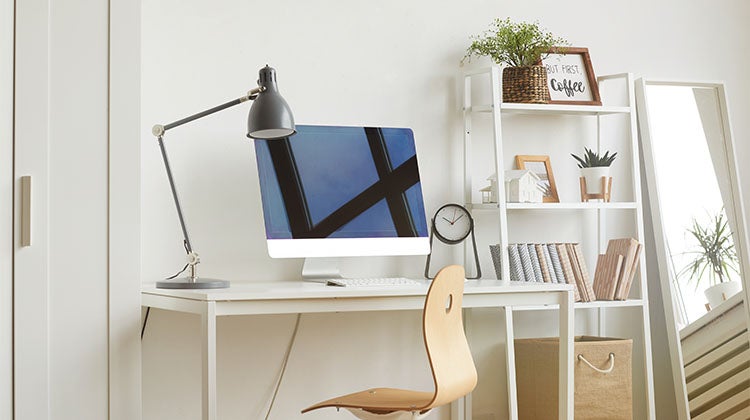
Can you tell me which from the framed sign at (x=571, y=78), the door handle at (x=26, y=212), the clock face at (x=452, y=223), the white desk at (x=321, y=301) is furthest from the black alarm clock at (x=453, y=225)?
the door handle at (x=26, y=212)

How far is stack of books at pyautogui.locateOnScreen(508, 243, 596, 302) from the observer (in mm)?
3371

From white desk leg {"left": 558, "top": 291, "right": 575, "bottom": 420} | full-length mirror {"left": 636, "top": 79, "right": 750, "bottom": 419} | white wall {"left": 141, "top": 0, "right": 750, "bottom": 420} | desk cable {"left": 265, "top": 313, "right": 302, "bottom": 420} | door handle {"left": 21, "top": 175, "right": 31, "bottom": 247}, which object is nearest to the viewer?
door handle {"left": 21, "top": 175, "right": 31, "bottom": 247}

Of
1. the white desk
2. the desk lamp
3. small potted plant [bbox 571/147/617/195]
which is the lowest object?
the white desk

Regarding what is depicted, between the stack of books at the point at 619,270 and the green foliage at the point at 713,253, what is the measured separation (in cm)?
37

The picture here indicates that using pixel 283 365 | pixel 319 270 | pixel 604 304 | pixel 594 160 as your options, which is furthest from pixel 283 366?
pixel 594 160

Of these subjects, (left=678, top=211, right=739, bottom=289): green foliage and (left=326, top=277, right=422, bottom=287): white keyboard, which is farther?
(left=678, top=211, right=739, bottom=289): green foliage

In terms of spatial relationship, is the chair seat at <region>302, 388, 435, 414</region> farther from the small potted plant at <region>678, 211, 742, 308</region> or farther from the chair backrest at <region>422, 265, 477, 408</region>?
the small potted plant at <region>678, 211, 742, 308</region>

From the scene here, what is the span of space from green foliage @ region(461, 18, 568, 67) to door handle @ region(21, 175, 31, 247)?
177 cm

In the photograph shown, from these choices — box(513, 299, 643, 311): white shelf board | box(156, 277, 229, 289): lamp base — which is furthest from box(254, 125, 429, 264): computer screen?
box(513, 299, 643, 311): white shelf board

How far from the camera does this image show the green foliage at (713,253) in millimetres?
3785

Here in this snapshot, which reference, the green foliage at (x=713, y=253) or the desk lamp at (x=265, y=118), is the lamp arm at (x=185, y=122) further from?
the green foliage at (x=713, y=253)

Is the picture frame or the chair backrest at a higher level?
the picture frame

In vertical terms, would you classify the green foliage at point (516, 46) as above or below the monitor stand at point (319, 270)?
above

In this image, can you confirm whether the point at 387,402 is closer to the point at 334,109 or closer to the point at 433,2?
the point at 334,109
